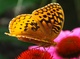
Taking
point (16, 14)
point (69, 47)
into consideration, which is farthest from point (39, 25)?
point (16, 14)

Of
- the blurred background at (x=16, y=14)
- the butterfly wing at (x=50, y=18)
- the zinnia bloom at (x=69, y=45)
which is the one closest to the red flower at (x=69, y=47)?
the zinnia bloom at (x=69, y=45)

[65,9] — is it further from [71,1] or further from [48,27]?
[48,27]

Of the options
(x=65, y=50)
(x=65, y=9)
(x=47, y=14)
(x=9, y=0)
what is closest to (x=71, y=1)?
(x=65, y=9)

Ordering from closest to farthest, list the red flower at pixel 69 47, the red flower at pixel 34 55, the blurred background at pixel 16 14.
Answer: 1. the red flower at pixel 34 55
2. the red flower at pixel 69 47
3. the blurred background at pixel 16 14

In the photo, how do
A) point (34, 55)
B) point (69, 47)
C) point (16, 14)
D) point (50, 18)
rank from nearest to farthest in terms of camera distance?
1. point (34, 55)
2. point (50, 18)
3. point (69, 47)
4. point (16, 14)

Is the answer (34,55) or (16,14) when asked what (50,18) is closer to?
(34,55)

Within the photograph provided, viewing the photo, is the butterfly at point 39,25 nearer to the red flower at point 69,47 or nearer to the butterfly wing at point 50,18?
the butterfly wing at point 50,18

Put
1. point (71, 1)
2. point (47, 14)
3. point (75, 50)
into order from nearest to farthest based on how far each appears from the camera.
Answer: point (47, 14), point (75, 50), point (71, 1)
